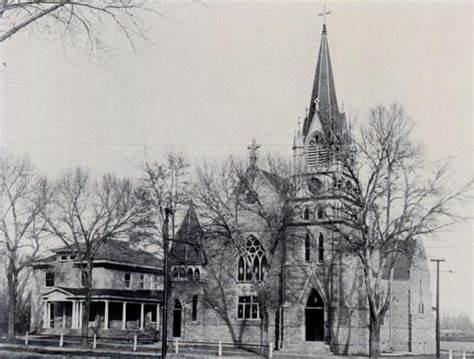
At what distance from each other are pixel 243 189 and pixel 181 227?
19.3 ft

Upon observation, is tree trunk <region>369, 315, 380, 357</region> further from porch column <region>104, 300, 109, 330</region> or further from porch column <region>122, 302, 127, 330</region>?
porch column <region>104, 300, 109, 330</region>

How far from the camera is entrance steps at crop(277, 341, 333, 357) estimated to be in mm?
40438

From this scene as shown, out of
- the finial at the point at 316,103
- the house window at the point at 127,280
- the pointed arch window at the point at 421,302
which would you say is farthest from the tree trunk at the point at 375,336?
the house window at the point at 127,280

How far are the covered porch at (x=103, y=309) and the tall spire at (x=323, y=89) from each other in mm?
19831

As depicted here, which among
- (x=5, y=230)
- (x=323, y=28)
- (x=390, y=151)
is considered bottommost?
(x=5, y=230)

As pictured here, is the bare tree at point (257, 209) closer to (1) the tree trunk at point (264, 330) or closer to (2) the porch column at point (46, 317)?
(1) the tree trunk at point (264, 330)

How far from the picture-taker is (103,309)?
54594 millimetres

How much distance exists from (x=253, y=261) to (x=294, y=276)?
3.39 meters

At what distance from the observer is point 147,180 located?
42625 millimetres

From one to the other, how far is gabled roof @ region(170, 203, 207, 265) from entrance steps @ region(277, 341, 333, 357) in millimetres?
8530

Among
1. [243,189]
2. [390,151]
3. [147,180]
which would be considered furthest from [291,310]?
[390,151]

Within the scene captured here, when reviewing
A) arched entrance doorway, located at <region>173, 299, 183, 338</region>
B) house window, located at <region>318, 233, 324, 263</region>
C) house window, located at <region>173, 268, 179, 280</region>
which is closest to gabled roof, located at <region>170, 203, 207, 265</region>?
house window, located at <region>173, 268, 179, 280</region>

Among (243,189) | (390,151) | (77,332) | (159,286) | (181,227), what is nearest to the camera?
(390,151)

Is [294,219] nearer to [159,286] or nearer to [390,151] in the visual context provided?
[390,151]
